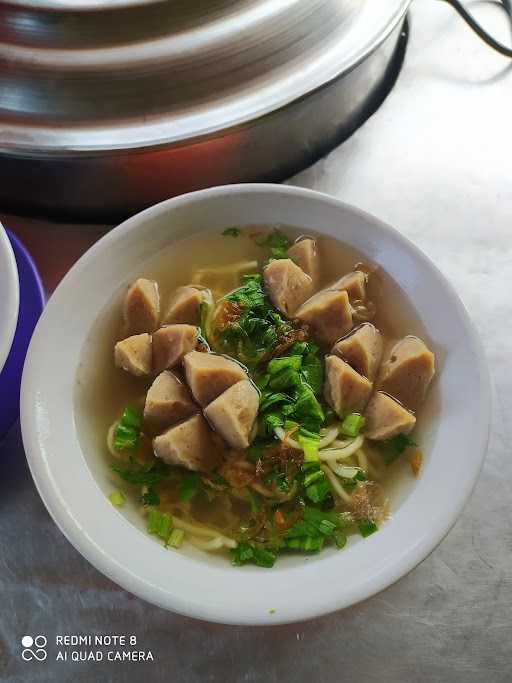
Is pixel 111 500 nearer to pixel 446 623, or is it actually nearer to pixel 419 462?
pixel 419 462

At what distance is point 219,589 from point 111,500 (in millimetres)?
244

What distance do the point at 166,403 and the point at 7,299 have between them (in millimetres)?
Answer: 320

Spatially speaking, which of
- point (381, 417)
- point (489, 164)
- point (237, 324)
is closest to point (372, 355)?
point (381, 417)

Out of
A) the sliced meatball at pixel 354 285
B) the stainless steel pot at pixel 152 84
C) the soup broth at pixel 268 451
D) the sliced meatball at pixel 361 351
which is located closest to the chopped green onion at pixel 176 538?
the soup broth at pixel 268 451

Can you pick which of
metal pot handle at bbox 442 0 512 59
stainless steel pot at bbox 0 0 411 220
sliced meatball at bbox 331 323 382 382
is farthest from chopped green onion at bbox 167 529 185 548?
metal pot handle at bbox 442 0 512 59

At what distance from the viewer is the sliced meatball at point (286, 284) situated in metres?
1.28

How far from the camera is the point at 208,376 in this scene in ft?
3.88

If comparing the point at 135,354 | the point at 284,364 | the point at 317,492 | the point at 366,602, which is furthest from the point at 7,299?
the point at 366,602

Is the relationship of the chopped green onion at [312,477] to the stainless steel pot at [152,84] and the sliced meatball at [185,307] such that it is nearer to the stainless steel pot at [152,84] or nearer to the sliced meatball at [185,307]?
the sliced meatball at [185,307]

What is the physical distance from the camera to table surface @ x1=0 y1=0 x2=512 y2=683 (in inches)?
47.1

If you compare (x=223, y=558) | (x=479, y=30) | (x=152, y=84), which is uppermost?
(x=479, y=30)

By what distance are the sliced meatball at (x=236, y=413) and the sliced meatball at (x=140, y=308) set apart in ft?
0.73

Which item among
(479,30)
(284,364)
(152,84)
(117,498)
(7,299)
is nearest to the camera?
(7,299)

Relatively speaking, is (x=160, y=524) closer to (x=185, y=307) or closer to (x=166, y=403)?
(x=166, y=403)
